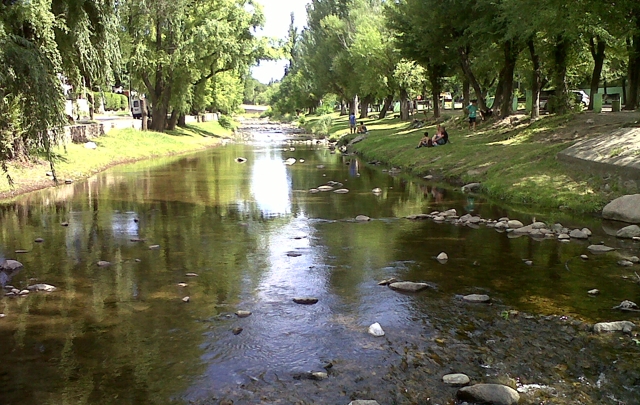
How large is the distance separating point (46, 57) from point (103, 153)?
20.4 m

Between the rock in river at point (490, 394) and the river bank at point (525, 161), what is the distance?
12.2 metres

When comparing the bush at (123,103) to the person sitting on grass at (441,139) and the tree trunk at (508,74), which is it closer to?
the person sitting on grass at (441,139)

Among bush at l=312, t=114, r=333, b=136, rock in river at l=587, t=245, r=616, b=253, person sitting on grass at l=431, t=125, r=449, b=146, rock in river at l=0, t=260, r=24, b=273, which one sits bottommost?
rock in river at l=587, t=245, r=616, b=253

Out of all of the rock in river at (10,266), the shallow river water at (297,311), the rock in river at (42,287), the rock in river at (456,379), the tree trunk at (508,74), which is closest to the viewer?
the rock in river at (456,379)

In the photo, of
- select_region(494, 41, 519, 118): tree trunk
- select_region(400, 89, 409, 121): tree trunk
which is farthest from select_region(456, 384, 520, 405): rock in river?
select_region(400, 89, 409, 121): tree trunk

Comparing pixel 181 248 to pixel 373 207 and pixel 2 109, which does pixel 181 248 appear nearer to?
pixel 2 109

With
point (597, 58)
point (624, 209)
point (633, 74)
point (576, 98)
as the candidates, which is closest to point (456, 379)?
point (624, 209)

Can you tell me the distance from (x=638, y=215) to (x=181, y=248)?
1182cm

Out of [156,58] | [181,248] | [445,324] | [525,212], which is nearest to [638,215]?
[525,212]

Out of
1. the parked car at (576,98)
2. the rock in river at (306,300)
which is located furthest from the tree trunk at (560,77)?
the rock in river at (306,300)

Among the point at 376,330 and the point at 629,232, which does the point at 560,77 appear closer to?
the point at 629,232

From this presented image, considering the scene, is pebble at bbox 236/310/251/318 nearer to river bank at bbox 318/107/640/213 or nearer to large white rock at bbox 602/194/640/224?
large white rock at bbox 602/194/640/224

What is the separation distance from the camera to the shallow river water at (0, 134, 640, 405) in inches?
285

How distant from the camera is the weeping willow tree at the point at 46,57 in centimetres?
1314
